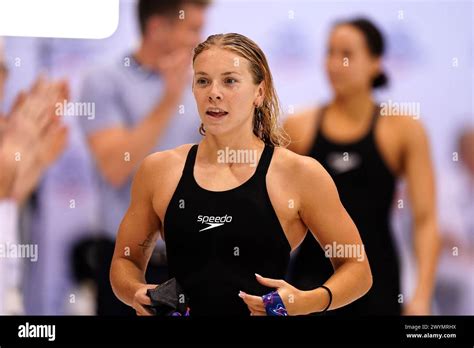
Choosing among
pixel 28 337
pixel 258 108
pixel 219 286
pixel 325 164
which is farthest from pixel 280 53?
pixel 28 337

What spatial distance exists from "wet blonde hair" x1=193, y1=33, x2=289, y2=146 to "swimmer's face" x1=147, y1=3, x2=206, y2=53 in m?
0.11

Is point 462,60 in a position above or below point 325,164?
above

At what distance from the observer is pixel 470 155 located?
12.8 ft

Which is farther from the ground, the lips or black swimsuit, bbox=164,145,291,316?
the lips

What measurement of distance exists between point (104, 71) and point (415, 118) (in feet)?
5.42

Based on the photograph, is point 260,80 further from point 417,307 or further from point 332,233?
point 417,307

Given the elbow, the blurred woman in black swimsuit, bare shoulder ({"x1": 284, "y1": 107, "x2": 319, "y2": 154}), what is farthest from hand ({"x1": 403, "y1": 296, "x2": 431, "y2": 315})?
bare shoulder ({"x1": 284, "y1": 107, "x2": 319, "y2": 154})

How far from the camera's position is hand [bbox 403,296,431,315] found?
12.8 feet

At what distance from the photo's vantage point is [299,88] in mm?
3875

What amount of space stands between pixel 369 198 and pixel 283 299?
0.69 metres

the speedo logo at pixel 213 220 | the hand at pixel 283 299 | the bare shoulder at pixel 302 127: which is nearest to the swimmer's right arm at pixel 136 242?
the speedo logo at pixel 213 220

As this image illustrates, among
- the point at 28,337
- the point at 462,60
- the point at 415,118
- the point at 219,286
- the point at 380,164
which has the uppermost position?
the point at 462,60

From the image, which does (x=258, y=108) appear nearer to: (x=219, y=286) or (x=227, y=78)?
(x=227, y=78)

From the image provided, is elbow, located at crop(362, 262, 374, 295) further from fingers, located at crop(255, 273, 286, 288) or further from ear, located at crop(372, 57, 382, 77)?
ear, located at crop(372, 57, 382, 77)
